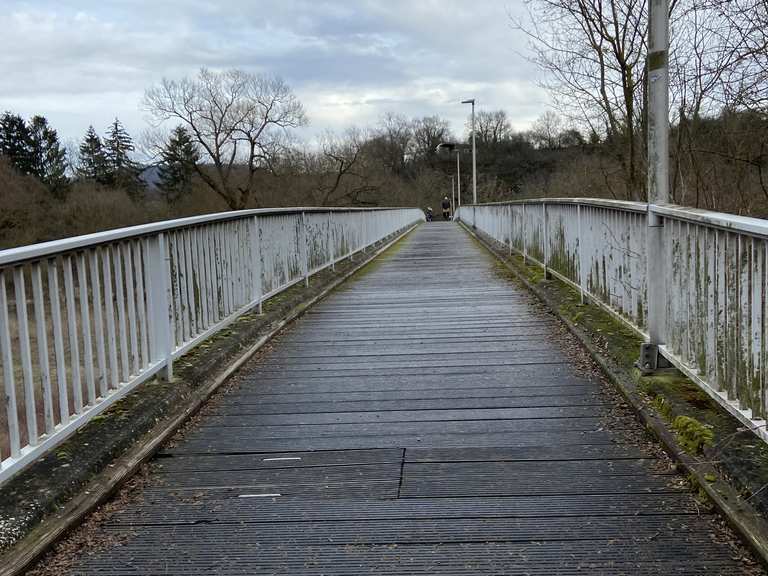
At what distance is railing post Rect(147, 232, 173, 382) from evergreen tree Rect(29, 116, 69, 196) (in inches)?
2360

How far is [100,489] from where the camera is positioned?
317cm

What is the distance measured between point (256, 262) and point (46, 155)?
216ft

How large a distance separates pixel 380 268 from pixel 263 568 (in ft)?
37.9

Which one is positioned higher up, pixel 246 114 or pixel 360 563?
pixel 246 114

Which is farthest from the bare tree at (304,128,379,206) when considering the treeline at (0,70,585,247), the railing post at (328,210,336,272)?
the railing post at (328,210,336,272)

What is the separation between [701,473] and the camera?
3074 millimetres

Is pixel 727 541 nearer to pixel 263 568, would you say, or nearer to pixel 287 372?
pixel 263 568

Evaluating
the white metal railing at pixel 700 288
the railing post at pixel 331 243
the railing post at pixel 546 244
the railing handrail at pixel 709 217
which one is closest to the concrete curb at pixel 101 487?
the white metal railing at pixel 700 288

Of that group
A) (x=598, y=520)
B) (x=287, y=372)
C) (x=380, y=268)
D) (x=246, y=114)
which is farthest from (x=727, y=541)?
(x=246, y=114)

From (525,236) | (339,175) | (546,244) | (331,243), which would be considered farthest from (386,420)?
(339,175)

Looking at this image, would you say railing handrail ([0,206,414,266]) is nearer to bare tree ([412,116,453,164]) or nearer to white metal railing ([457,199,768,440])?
white metal railing ([457,199,768,440])

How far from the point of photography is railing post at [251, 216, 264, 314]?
23.5ft

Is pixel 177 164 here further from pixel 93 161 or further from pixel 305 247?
pixel 305 247

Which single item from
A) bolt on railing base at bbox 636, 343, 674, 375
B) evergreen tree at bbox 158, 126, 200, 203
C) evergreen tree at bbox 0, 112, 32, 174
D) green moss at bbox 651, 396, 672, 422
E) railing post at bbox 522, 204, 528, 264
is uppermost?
evergreen tree at bbox 0, 112, 32, 174
